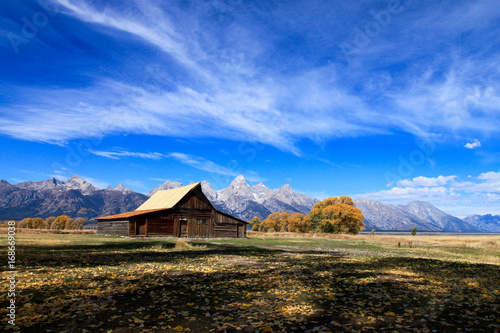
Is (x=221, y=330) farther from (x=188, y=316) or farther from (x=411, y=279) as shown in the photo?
(x=411, y=279)

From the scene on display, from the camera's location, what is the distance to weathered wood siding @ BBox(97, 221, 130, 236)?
157 ft

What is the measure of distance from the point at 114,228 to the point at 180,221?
12.8 meters

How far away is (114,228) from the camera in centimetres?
5225

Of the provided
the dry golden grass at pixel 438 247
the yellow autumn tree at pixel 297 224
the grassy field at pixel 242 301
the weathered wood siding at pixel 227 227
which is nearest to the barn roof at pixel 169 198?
the weathered wood siding at pixel 227 227

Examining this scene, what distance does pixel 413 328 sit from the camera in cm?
679

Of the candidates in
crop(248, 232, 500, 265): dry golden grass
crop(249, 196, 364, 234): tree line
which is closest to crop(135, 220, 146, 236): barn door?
crop(248, 232, 500, 265): dry golden grass

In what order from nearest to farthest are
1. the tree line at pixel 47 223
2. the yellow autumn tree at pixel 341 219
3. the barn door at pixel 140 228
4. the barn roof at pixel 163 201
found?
the barn door at pixel 140 228 < the barn roof at pixel 163 201 < the yellow autumn tree at pixel 341 219 < the tree line at pixel 47 223

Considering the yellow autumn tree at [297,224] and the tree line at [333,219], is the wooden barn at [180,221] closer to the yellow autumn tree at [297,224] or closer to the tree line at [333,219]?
the tree line at [333,219]

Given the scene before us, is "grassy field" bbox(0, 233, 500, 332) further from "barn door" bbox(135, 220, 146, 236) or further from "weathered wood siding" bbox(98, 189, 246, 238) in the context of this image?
"weathered wood siding" bbox(98, 189, 246, 238)

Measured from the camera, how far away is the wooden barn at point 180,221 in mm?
46906

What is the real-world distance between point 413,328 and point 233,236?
48.5 meters

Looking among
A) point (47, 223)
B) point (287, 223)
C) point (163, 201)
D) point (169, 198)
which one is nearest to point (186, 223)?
point (169, 198)

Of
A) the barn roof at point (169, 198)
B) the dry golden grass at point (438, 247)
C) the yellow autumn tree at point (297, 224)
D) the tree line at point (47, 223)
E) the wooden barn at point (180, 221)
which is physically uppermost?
the barn roof at point (169, 198)

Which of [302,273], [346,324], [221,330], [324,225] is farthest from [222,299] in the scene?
[324,225]
